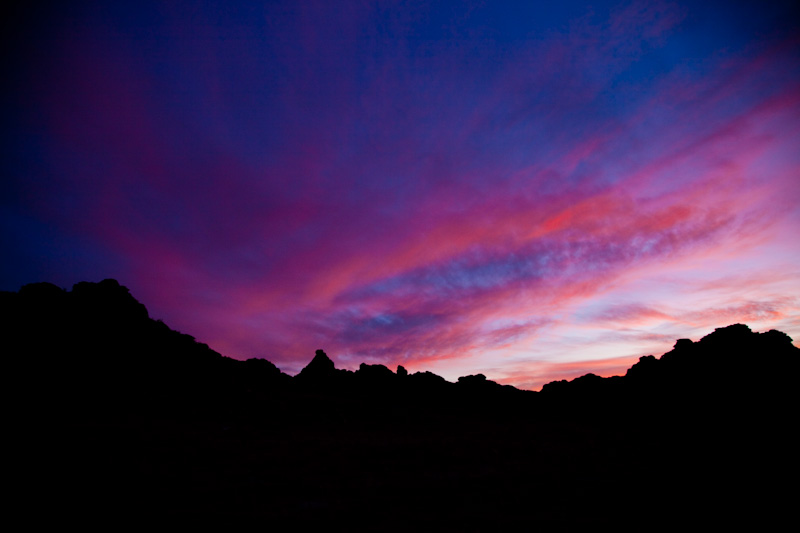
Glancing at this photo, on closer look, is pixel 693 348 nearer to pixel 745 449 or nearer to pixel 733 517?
pixel 745 449

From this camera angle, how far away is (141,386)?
24812 mm

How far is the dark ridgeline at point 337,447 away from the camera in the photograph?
28.1 feet

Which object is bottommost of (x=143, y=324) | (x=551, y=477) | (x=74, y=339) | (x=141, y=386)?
(x=551, y=477)

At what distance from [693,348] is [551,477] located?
36.2m

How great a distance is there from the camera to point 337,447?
16.7 m

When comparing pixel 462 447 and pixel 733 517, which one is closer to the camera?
pixel 733 517

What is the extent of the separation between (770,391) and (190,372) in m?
52.0

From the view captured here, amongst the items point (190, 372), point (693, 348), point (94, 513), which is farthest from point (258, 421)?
point (693, 348)

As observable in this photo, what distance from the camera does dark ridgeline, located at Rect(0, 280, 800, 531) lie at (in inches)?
338

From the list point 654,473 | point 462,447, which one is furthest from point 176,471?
point 654,473

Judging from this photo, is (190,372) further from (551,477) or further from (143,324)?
(551,477)

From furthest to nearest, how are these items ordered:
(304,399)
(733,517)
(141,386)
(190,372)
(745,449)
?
(304,399) < (190,372) < (141,386) < (745,449) < (733,517)

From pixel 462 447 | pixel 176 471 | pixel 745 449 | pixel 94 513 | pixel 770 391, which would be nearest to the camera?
pixel 94 513

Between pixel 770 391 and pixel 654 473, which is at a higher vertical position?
pixel 770 391
